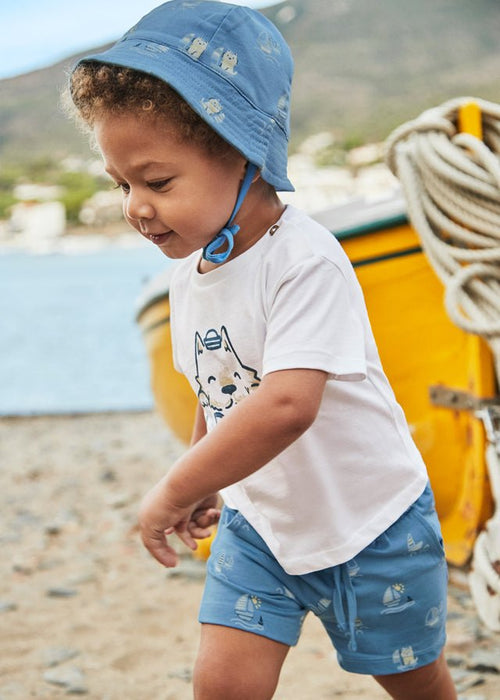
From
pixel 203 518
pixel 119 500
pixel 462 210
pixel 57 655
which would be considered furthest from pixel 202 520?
pixel 119 500

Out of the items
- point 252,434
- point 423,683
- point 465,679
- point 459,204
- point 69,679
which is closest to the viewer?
point 252,434

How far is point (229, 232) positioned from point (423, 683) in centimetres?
72

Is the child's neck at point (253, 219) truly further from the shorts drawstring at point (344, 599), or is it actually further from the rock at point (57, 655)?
the rock at point (57, 655)

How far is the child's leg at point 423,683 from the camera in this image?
4.17ft

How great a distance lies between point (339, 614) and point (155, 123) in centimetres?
A: 69

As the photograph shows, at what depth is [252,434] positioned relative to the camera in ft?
3.29

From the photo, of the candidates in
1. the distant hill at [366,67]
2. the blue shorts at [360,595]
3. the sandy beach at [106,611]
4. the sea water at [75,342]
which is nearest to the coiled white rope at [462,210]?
the sandy beach at [106,611]

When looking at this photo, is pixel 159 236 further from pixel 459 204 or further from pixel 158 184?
pixel 459 204

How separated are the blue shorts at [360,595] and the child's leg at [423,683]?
4 centimetres

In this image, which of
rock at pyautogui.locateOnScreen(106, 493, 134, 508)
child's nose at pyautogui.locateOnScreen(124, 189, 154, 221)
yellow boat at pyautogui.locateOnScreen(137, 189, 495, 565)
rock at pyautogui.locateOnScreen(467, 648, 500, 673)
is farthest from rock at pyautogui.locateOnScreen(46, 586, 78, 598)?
child's nose at pyautogui.locateOnScreen(124, 189, 154, 221)

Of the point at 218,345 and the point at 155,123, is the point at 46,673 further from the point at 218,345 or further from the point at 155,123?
the point at 155,123

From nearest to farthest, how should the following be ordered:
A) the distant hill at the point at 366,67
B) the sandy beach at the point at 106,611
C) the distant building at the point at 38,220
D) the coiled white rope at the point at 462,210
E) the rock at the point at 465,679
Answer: the rock at the point at 465,679 < the sandy beach at the point at 106,611 < the coiled white rope at the point at 462,210 < the distant hill at the point at 366,67 < the distant building at the point at 38,220

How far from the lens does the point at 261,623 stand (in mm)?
1188

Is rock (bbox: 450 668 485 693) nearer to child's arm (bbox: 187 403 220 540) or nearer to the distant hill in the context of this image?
child's arm (bbox: 187 403 220 540)
